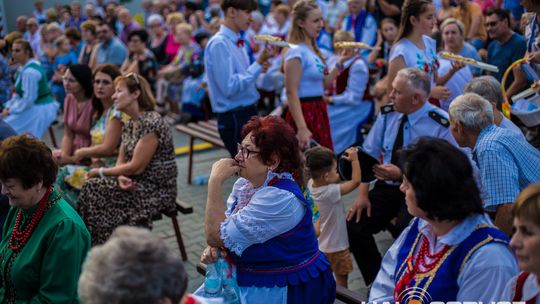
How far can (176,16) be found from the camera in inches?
496

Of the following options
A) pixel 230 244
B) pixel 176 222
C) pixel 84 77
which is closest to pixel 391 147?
pixel 230 244

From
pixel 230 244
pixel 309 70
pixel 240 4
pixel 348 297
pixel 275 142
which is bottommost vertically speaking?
pixel 348 297

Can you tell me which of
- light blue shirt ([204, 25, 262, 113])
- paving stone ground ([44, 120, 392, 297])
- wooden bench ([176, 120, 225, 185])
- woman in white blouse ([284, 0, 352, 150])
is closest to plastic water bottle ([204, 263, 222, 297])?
paving stone ground ([44, 120, 392, 297])

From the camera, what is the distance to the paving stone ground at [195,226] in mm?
4891

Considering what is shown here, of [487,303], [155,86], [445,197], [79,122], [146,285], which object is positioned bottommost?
[155,86]

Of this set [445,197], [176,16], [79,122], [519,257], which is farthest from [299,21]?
[176,16]

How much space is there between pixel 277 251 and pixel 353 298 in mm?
645

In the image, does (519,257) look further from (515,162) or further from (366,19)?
(366,19)

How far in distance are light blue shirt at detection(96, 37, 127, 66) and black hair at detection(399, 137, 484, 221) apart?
8.88m

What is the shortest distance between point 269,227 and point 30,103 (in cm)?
582

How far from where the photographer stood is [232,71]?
18.3 feet

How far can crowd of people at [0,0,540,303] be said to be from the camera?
7.61ft

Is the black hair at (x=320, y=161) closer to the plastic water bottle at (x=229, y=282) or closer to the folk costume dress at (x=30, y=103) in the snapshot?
the plastic water bottle at (x=229, y=282)

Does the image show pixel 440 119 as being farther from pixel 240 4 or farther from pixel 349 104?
pixel 349 104
